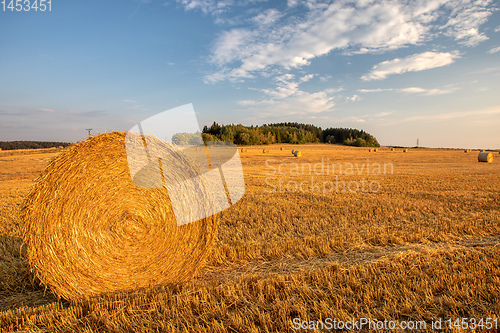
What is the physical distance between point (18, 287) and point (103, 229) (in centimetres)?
157

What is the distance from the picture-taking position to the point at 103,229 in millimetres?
3945

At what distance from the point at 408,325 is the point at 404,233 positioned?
3380 millimetres

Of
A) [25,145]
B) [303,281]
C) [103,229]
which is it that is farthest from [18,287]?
[25,145]

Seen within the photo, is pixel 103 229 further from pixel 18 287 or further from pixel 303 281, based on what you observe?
pixel 303 281

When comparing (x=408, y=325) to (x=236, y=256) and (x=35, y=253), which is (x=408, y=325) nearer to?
(x=236, y=256)

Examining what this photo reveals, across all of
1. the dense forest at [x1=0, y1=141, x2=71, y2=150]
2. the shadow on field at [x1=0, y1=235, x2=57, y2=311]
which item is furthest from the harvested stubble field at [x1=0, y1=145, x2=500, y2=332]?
the dense forest at [x1=0, y1=141, x2=71, y2=150]

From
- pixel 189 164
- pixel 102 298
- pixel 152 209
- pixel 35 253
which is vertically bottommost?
pixel 102 298

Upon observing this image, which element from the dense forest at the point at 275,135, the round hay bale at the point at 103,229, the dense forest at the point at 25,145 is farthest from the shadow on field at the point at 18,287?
the dense forest at the point at 25,145

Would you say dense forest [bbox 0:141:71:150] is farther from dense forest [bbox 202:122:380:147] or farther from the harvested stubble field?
the harvested stubble field

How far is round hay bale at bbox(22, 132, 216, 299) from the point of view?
11.9 feet

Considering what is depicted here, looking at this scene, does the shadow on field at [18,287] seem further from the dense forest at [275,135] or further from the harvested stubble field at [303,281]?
the dense forest at [275,135]

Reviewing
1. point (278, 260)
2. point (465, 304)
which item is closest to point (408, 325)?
point (465, 304)

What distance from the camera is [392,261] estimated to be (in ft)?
14.3

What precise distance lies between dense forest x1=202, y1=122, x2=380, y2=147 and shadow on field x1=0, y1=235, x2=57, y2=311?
50577 millimetres
